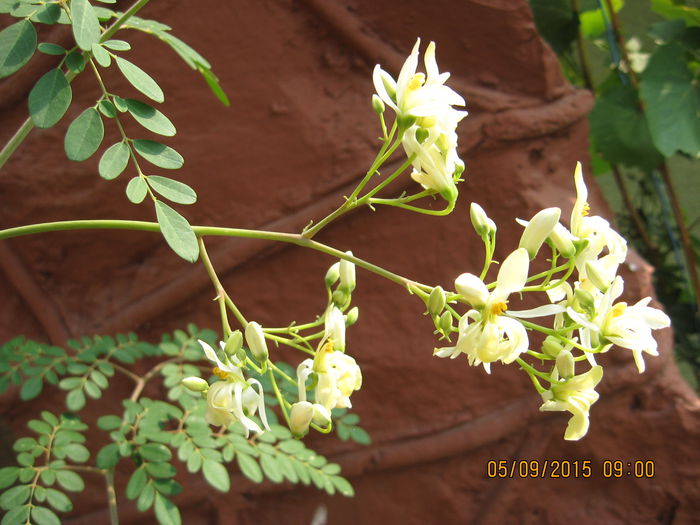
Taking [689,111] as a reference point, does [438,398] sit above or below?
below

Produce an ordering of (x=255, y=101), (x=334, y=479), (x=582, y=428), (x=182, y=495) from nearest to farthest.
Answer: (x=582, y=428), (x=334, y=479), (x=255, y=101), (x=182, y=495)

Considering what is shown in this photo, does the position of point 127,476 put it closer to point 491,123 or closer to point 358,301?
point 358,301

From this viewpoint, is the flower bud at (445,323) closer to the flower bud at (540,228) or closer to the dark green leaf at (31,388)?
the flower bud at (540,228)

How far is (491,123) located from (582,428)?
2.91ft

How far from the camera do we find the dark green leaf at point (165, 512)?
2.97ft

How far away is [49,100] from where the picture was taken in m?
0.67

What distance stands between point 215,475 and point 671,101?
48.0 inches

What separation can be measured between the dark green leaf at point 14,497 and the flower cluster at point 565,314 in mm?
626

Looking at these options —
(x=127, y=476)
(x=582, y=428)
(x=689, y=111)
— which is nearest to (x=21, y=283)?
(x=127, y=476)

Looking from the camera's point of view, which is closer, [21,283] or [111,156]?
[111,156]

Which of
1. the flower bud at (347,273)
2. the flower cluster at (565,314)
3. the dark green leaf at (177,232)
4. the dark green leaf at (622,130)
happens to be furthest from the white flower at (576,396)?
the dark green leaf at (622,130)

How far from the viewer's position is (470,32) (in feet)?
4.75

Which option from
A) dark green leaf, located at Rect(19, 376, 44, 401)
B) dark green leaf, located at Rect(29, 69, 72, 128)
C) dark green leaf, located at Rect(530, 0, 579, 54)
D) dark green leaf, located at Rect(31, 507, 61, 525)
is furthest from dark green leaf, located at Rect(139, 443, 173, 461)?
dark green leaf, located at Rect(530, 0, 579, 54)
